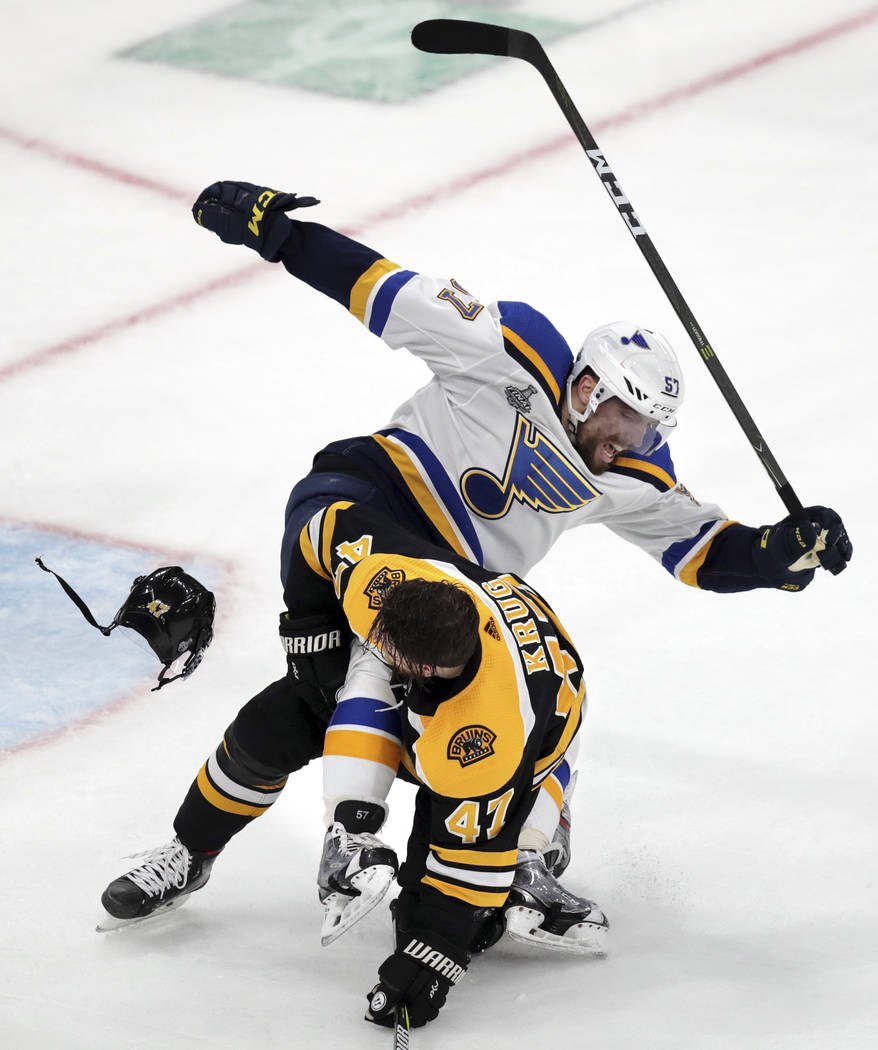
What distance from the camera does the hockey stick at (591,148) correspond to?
346 cm

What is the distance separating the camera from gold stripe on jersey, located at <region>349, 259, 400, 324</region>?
10.7ft

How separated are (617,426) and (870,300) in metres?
2.70

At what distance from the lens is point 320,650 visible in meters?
3.02

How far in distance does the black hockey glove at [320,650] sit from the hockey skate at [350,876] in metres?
0.41

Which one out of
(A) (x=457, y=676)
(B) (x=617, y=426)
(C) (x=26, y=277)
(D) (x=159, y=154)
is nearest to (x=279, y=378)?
Answer: (C) (x=26, y=277)

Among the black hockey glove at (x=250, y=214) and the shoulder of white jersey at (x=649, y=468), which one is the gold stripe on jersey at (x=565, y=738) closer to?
the shoulder of white jersey at (x=649, y=468)

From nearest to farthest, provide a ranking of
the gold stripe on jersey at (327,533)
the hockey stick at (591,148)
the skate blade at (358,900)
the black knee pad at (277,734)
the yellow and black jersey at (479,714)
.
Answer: the skate blade at (358,900), the yellow and black jersey at (479,714), the gold stripe on jersey at (327,533), the black knee pad at (277,734), the hockey stick at (591,148)

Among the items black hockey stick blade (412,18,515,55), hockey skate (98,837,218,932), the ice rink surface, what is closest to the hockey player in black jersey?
the ice rink surface

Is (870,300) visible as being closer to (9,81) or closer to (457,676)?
(457,676)

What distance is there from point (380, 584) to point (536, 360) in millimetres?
715

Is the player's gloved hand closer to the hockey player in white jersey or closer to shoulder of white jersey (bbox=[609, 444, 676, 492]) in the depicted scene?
the hockey player in white jersey

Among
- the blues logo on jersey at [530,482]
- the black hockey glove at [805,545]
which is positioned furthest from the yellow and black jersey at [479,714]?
the black hockey glove at [805,545]

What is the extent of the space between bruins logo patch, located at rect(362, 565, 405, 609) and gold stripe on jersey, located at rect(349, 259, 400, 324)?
69 cm

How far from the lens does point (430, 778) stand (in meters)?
2.66
